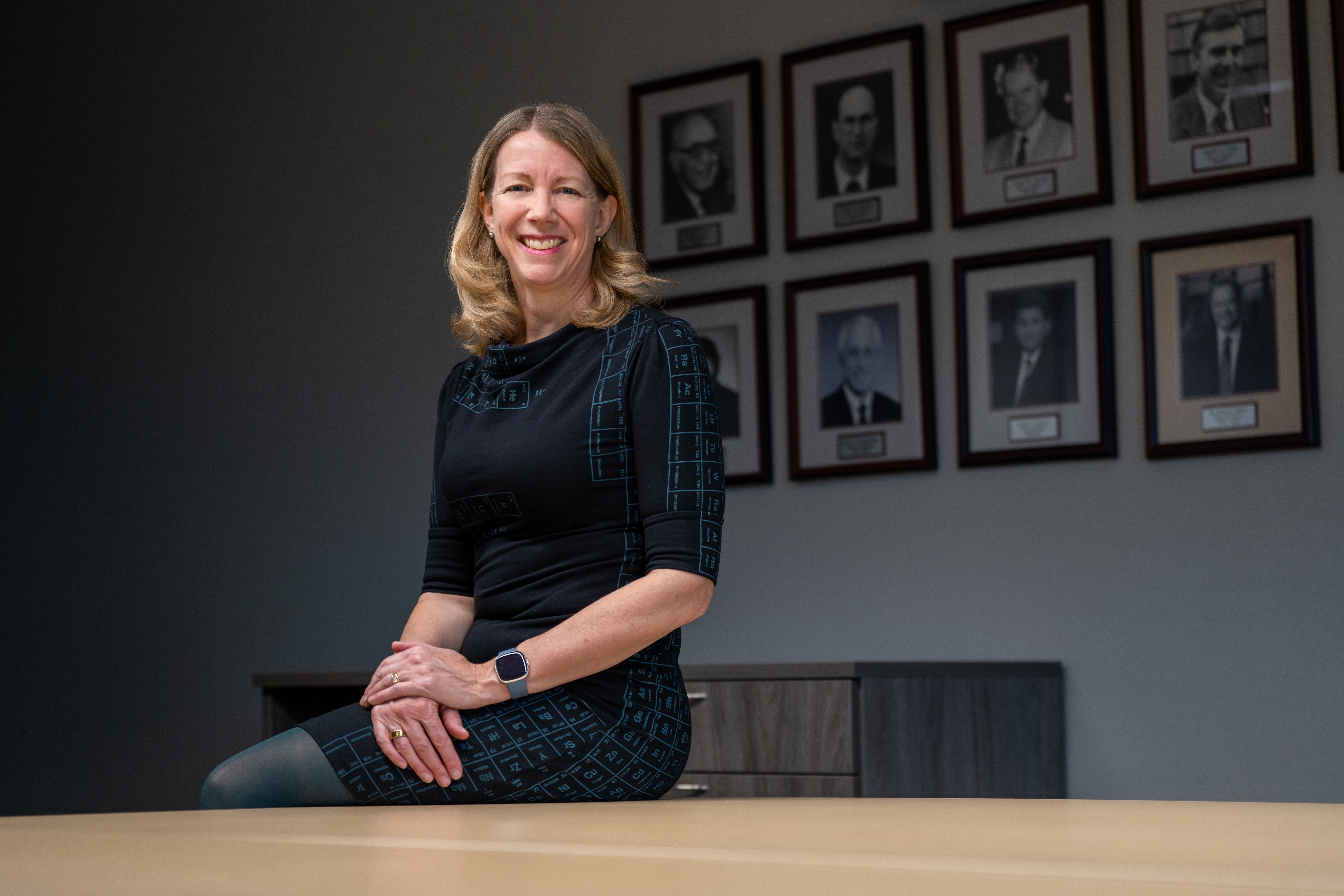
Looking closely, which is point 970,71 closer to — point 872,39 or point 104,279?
point 872,39

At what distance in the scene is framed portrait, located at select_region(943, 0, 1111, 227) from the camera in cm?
299

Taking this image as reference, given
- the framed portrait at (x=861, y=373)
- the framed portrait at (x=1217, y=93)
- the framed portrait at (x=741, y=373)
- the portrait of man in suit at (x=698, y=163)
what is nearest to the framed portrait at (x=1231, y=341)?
the framed portrait at (x=1217, y=93)

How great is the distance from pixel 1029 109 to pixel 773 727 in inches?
58.9

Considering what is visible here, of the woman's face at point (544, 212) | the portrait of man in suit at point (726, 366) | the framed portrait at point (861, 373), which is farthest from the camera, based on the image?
the portrait of man in suit at point (726, 366)

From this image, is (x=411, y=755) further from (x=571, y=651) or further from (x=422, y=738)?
(x=571, y=651)

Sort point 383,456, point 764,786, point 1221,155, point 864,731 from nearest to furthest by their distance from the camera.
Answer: point 864,731 < point 764,786 < point 1221,155 < point 383,456

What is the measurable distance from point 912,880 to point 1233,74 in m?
2.63

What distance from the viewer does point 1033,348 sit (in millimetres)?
3020

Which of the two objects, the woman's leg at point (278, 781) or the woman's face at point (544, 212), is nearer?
the woman's leg at point (278, 781)

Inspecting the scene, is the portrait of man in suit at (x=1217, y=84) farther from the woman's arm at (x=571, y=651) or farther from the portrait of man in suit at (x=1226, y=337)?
the woman's arm at (x=571, y=651)

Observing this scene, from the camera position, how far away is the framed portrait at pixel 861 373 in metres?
3.14

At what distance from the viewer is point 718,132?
3486mm

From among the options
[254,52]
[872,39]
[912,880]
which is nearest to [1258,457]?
[872,39]

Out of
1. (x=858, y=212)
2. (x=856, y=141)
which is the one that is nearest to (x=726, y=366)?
(x=858, y=212)
